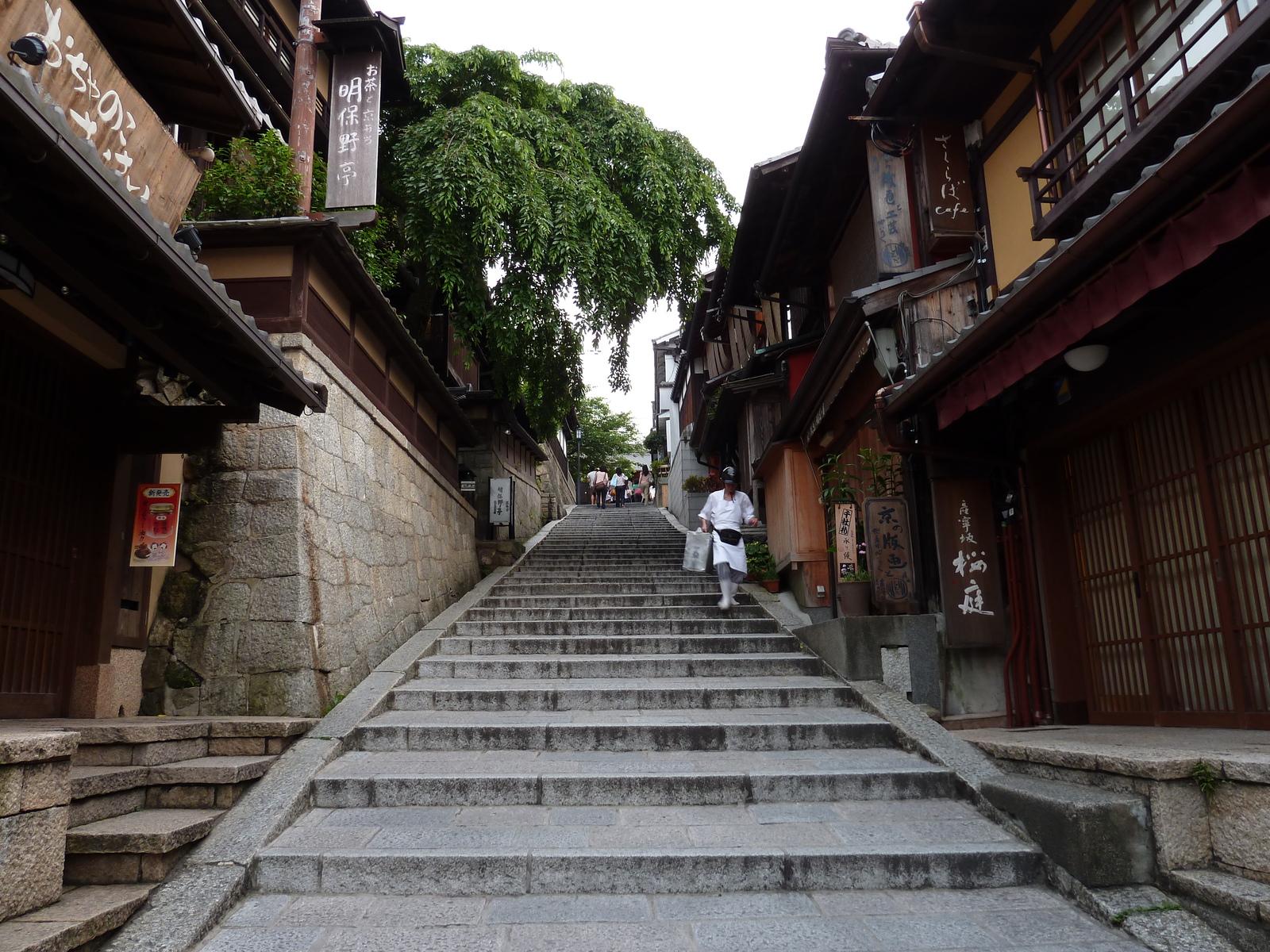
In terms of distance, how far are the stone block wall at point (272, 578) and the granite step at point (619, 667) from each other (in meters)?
0.88

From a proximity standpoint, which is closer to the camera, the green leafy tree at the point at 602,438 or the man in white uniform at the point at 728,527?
the man in white uniform at the point at 728,527

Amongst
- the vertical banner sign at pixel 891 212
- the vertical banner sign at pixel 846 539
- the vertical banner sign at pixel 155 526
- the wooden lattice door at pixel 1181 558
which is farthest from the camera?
the vertical banner sign at pixel 846 539

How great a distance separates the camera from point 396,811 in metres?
5.15

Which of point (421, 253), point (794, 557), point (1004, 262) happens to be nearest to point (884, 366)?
point (1004, 262)

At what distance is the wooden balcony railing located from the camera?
4634 millimetres

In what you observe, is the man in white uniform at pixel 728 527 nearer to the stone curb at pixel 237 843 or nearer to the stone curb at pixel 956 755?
the stone curb at pixel 956 755

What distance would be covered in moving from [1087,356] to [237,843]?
6.24m

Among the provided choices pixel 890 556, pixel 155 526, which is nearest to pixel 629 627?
pixel 890 556

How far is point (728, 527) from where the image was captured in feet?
33.9

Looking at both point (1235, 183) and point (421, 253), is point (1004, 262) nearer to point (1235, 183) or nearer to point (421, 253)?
point (1235, 183)

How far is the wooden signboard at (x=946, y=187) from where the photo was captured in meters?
8.04

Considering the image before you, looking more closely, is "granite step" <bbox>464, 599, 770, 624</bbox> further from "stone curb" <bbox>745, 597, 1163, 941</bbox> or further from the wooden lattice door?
the wooden lattice door

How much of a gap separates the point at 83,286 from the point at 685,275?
12.4 metres

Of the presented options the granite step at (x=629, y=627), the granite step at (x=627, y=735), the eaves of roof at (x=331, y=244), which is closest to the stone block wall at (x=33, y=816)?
the granite step at (x=627, y=735)
